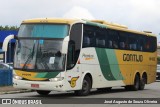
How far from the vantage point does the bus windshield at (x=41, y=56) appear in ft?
62.2

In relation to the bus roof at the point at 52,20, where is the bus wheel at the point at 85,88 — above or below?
below

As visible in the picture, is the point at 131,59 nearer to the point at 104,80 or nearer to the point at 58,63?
the point at 104,80

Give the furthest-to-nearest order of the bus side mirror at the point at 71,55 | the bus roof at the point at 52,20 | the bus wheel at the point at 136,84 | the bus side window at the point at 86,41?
the bus wheel at the point at 136,84 < the bus side window at the point at 86,41 < the bus roof at the point at 52,20 < the bus side mirror at the point at 71,55

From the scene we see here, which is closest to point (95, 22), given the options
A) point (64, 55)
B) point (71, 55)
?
point (71, 55)

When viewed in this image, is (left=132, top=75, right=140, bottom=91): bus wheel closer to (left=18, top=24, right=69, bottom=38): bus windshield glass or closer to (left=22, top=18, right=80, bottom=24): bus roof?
(left=22, top=18, right=80, bottom=24): bus roof

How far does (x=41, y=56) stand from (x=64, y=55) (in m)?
0.94

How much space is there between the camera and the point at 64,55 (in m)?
19.0

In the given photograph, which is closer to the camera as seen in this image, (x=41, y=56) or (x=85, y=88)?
(x=41, y=56)

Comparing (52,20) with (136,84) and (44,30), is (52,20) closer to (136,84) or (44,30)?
(44,30)

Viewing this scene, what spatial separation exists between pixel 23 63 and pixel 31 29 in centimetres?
156

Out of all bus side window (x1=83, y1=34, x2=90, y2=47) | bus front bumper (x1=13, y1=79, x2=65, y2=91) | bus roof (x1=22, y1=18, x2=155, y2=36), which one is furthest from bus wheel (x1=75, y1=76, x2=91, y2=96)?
bus roof (x1=22, y1=18, x2=155, y2=36)

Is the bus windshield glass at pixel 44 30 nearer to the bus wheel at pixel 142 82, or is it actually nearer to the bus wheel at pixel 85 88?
the bus wheel at pixel 85 88

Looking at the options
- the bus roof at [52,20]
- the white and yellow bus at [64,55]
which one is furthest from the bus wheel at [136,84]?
the bus roof at [52,20]

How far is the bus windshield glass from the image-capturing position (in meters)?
19.3
